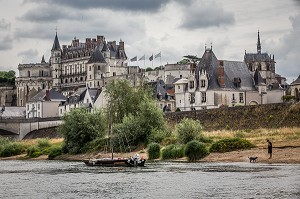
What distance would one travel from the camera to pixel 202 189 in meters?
49.5

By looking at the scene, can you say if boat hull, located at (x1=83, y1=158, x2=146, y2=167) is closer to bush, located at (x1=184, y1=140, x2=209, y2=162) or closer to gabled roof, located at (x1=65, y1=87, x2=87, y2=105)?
bush, located at (x1=184, y1=140, x2=209, y2=162)

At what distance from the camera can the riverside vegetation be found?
266ft

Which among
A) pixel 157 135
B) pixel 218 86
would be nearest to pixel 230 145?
pixel 157 135

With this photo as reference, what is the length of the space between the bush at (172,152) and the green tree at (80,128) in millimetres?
20869

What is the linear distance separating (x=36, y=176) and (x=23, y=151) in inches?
2181

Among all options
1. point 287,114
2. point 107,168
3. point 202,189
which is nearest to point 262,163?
point 107,168

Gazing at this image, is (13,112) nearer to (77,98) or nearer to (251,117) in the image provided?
(77,98)

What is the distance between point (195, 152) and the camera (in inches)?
3120

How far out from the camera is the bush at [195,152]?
3115 inches

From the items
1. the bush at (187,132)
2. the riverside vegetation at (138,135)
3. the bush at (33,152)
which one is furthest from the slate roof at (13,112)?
the bush at (187,132)

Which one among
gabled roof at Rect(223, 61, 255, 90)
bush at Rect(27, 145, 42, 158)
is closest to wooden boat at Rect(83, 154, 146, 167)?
bush at Rect(27, 145, 42, 158)

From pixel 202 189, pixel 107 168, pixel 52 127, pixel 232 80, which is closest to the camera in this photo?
pixel 202 189

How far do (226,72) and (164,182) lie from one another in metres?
75.7

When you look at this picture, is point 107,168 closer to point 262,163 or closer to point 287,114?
point 262,163
